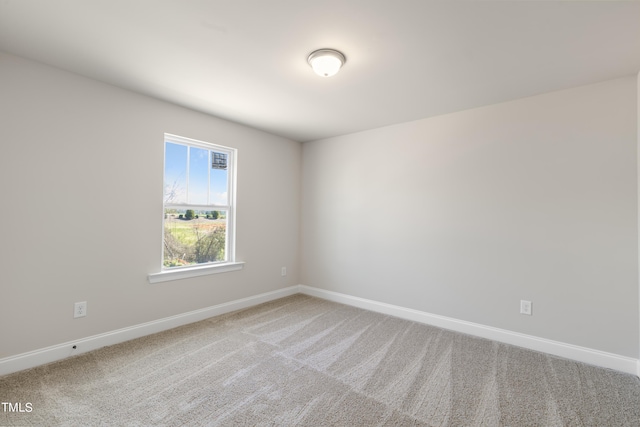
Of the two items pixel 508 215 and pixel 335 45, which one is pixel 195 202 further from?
pixel 508 215

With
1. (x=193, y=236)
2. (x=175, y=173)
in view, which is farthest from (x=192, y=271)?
(x=175, y=173)

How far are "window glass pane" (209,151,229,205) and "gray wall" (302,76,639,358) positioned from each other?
1574 millimetres

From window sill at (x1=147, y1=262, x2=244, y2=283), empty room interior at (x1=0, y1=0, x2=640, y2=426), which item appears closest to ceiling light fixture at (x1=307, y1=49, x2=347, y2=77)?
empty room interior at (x1=0, y1=0, x2=640, y2=426)

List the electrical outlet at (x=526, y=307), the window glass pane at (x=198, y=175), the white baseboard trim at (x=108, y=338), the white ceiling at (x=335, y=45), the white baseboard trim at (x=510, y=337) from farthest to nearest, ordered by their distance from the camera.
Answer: the window glass pane at (x=198, y=175) → the electrical outlet at (x=526, y=307) → the white baseboard trim at (x=510, y=337) → the white baseboard trim at (x=108, y=338) → the white ceiling at (x=335, y=45)

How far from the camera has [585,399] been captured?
1.93 meters

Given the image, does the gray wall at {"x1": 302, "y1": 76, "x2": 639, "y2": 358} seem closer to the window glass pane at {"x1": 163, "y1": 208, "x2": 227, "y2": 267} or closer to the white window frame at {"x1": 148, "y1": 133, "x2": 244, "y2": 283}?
the white window frame at {"x1": 148, "y1": 133, "x2": 244, "y2": 283}

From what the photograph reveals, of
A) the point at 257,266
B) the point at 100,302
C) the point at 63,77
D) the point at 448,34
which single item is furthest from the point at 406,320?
the point at 63,77

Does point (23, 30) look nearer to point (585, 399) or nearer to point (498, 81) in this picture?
point (498, 81)

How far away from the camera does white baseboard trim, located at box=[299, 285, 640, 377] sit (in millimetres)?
2301

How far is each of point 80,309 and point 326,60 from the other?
285 centimetres

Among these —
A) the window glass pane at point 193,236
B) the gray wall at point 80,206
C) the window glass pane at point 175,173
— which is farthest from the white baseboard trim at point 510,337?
the window glass pane at point 175,173

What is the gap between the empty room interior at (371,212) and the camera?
69.1 inches

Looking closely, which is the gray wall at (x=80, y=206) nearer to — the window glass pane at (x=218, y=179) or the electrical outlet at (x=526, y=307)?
the window glass pane at (x=218, y=179)

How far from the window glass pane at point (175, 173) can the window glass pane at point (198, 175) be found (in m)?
0.08
